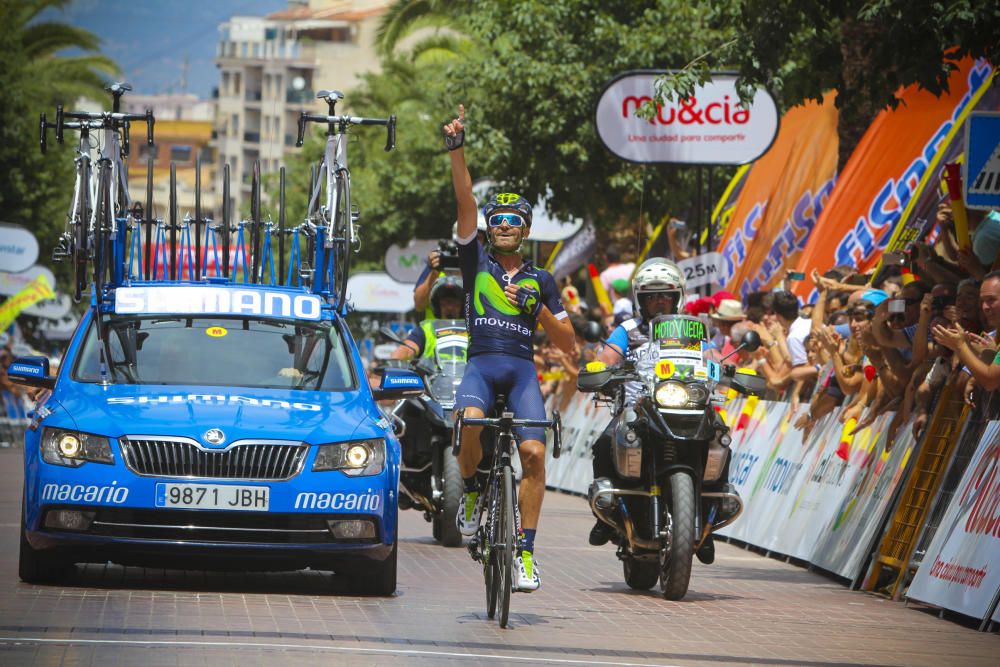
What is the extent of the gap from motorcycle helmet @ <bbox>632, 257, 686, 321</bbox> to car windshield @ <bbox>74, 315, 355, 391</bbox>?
190 centimetres

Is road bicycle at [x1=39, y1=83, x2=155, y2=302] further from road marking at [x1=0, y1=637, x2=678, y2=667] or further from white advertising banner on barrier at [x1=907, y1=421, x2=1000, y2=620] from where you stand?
white advertising banner on barrier at [x1=907, y1=421, x2=1000, y2=620]

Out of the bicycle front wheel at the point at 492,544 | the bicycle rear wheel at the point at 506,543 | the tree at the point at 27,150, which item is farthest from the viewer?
the tree at the point at 27,150

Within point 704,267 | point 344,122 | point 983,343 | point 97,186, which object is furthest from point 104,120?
point 704,267

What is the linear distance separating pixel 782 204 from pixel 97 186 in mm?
12774

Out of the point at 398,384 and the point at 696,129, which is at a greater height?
the point at 696,129

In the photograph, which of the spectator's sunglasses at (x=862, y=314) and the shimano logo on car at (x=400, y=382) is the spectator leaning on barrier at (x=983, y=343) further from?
the shimano logo on car at (x=400, y=382)

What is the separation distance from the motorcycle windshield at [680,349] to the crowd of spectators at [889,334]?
Answer: 9.9 inches

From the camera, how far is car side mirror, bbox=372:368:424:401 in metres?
11.4

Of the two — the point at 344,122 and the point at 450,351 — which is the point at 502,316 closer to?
the point at 344,122

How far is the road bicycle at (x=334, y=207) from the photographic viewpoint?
13219 millimetres

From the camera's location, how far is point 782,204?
81.5ft

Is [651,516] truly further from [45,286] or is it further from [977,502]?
[45,286]

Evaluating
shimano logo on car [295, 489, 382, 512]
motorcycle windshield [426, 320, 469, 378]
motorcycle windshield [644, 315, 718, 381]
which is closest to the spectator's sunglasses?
motorcycle windshield [644, 315, 718, 381]

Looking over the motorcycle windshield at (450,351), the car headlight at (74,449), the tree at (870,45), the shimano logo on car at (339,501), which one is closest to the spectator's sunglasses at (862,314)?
the tree at (870,45)
